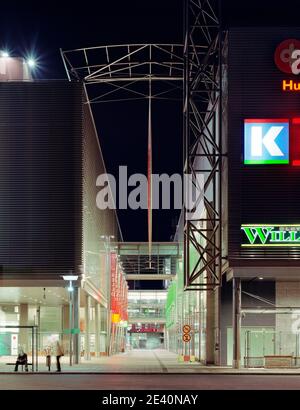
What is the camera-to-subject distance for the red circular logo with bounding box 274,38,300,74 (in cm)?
5200

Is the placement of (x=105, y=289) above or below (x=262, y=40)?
below

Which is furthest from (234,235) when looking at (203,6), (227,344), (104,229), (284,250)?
(104,229)

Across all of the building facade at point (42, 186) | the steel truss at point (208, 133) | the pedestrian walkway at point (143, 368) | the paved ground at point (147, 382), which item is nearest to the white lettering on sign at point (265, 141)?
the steel truss at point (208, 133)

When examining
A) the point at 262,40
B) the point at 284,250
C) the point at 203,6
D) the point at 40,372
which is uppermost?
the point at 203,6

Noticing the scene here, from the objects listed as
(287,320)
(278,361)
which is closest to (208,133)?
(287,320)

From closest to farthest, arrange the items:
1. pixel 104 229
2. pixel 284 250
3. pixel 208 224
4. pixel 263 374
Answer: pixel 263 374
pixel 284 250
pixel 208 224
pixel 104 229

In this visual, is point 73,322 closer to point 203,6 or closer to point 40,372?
point 40,372

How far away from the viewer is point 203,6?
2392 inches

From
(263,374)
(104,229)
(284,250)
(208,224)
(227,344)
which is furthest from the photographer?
(104,229)

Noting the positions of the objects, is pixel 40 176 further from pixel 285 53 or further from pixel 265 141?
pixel 285 53

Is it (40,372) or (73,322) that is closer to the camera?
(40,372)

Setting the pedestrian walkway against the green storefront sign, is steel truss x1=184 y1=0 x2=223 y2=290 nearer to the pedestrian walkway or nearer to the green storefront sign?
the green storefront sign

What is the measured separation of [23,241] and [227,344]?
14500 millimetres

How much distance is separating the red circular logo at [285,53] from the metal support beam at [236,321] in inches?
501
